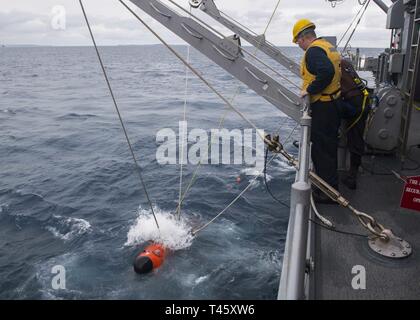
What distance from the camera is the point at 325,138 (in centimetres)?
452

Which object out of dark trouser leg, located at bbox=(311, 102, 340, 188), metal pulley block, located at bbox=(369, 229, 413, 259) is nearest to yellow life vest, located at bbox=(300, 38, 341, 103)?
dark trouser leg, located at bbox=(311, 102, 340, 188)

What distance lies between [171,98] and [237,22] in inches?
760

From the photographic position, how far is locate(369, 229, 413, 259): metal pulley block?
3.65 m

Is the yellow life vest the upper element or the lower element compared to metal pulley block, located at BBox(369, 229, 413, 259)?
upper

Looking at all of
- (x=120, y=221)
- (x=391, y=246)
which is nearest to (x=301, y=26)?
(x=391, y=246)

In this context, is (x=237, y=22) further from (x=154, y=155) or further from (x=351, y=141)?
(x=351, y=141)

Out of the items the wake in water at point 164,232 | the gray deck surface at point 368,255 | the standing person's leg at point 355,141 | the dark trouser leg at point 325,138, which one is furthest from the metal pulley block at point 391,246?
the wake in water at point 164,232

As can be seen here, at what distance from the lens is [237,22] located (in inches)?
439

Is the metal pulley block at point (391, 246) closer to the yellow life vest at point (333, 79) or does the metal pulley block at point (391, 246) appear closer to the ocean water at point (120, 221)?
the yellow life vest at point (333, 79)

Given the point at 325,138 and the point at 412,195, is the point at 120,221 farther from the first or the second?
the point at 412,195

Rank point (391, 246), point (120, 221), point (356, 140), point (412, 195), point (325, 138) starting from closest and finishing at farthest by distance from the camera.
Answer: point (412, 195), point (391, 246), point (325, 138), point (356, 140), point (120, 221)

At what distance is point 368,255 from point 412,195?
28.6 inches

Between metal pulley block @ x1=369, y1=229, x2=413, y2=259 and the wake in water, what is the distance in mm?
4609

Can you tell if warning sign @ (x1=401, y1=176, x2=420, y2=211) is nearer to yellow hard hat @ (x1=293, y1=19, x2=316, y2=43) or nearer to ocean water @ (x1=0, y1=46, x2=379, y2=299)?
yellow hard hat @ (x1=293, y1=19, x2=316, y2=43)
